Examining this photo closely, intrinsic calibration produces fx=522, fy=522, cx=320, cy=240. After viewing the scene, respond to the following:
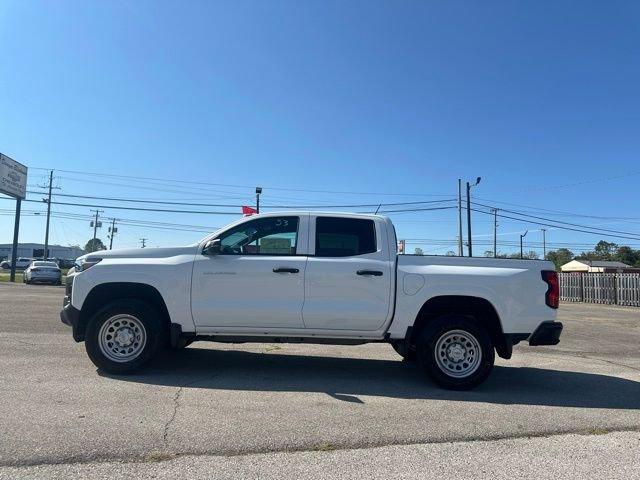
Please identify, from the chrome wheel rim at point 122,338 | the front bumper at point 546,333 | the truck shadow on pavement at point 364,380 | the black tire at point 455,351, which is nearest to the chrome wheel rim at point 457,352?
the black tire at point 455,351

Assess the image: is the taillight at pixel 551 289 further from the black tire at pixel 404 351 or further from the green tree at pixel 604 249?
the green tree at pixel 604 249

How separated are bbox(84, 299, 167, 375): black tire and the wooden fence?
27.6 m

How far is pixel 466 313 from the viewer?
6.46 m

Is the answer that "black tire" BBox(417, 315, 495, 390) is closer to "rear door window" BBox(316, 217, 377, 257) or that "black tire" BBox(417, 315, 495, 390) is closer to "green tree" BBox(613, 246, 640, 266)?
"rear door window" BBox(316, 217, 377, 257)

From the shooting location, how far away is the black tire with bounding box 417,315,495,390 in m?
6.17

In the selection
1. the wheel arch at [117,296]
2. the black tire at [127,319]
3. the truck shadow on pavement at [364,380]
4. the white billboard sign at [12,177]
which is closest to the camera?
the truck shadow on pavement at [364,380]

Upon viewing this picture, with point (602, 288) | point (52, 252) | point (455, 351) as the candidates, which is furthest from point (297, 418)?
point (52, 252)

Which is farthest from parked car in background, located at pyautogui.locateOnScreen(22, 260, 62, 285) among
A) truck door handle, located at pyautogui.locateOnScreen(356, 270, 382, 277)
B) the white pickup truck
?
truck door handle, located at pyautogui.locateOnScreen(356, 270, 382, 277)

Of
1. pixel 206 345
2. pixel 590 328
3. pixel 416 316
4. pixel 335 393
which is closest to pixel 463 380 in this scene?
pixel 416 316

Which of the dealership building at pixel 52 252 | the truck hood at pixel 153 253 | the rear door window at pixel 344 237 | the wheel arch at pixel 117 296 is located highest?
the dealership building at pixel 52 252

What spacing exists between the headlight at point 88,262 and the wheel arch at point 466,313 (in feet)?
12.9

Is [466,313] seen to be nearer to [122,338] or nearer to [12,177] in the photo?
[122,338]

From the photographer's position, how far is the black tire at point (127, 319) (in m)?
6.29

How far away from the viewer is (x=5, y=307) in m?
13.3
